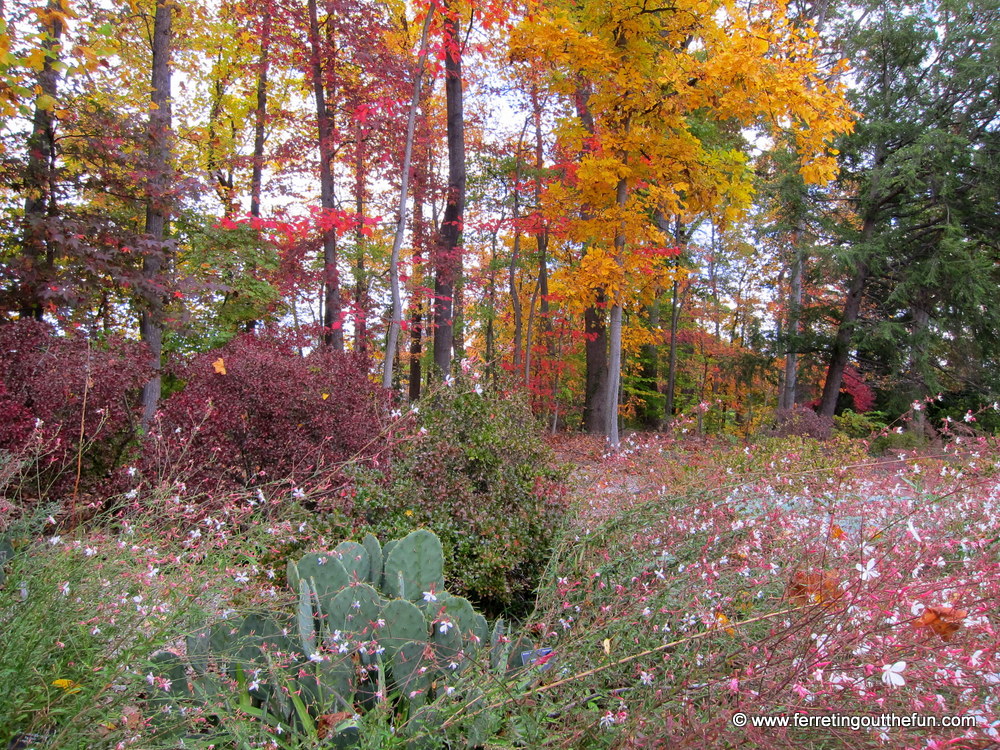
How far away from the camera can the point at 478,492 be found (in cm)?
441

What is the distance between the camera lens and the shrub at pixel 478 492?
12.7ft

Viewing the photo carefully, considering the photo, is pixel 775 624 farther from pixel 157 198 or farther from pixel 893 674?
pixel 157 198

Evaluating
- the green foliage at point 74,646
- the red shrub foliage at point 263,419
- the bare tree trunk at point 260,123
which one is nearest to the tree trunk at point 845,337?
the red shrub foliage at point 263,419

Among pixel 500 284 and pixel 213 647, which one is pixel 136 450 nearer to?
pixel 213 647

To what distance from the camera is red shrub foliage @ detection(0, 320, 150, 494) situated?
4.13 m

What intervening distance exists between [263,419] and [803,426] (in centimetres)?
1191

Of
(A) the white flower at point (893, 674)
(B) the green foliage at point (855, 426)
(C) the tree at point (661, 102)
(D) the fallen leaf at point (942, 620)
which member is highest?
(C) the tree at point (661, 102)

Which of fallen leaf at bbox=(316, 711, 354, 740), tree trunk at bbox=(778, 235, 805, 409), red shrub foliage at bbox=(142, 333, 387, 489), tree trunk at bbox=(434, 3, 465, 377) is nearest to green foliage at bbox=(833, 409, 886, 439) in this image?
tree trunk at bbox=(778, 235, 805, 409)

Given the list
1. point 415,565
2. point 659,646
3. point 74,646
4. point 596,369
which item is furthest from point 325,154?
point 659,646

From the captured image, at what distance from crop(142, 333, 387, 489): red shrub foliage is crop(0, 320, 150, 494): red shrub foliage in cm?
41

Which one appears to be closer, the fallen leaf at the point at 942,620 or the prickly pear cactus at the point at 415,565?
the fallen leaf at the point at 942,620

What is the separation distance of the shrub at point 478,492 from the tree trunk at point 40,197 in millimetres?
3577

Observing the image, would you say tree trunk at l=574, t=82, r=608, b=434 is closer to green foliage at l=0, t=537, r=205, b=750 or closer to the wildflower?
green foliage at l=0, t=537, r=205, b=750

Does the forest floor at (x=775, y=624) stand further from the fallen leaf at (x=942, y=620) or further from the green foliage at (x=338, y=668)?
the green foliage at (x=338, y=668)
